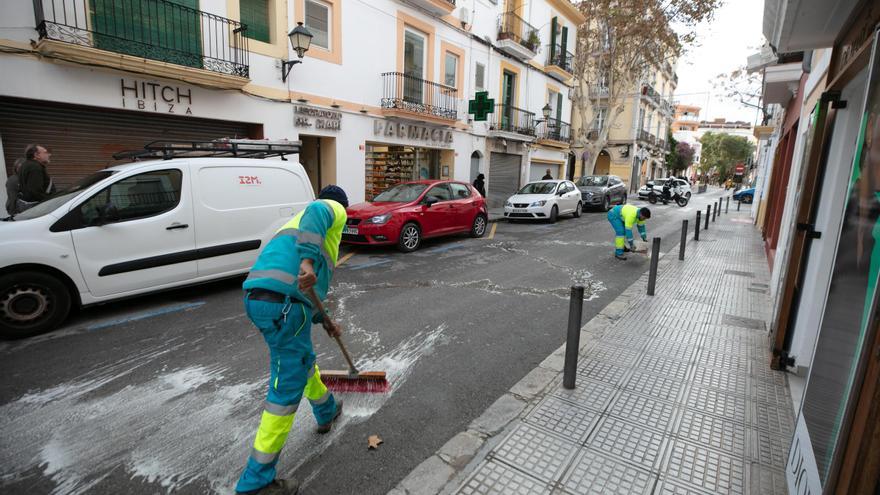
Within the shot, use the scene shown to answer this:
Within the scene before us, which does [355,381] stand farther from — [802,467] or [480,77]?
[480,77]

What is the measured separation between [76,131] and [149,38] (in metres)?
2.23

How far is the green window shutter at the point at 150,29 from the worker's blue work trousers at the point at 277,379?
789cm

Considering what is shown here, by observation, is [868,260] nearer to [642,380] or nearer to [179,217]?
[642,380]

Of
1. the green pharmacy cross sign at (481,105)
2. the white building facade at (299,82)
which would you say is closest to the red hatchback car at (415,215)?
the white building facade at (299,82)

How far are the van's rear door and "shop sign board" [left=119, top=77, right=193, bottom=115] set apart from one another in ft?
13.6

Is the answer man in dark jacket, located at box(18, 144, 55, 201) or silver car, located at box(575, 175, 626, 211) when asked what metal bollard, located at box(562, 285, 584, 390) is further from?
silver car, located at box(575, 175, 626, 211)

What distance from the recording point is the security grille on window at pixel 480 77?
1752cm

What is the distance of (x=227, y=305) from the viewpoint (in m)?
5.51

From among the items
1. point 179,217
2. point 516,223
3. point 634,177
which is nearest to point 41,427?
point 179,217

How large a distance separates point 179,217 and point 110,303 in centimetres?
146

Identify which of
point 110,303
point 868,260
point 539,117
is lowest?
point 110,303

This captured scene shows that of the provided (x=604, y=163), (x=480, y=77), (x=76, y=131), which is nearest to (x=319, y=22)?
(x=76, y=131)

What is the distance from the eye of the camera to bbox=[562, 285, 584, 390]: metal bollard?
11.2ft

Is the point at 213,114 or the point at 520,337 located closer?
the point at 520,337
